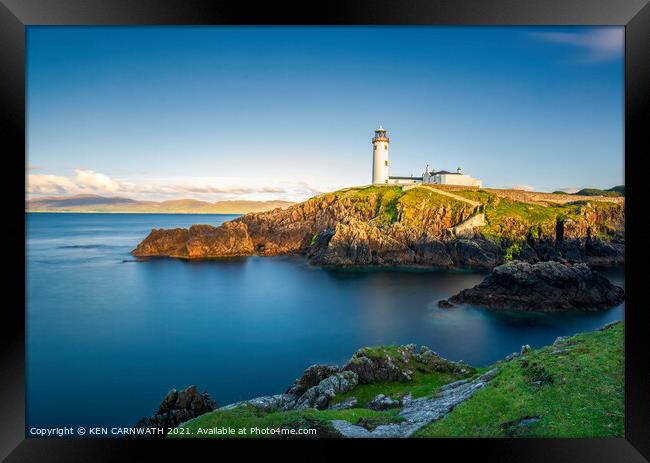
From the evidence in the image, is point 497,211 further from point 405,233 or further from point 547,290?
point 547,290

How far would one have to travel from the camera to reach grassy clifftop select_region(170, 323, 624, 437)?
5.12 m

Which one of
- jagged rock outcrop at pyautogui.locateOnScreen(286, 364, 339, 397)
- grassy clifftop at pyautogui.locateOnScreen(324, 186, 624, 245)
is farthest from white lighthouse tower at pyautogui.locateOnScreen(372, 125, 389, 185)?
jagged rock outcrop at pyautogui.locateOnScreen(286, 364, 339, 397)

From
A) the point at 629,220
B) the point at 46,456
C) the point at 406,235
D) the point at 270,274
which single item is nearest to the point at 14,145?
the point at 46,456

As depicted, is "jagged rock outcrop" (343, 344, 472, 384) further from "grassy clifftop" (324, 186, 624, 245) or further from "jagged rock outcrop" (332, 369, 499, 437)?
"grassy clifftop" (324, 186, 624, 245)

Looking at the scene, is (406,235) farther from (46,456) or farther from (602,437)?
(46,456)

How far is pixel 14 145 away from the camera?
18.0ft

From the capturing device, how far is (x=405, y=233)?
28234 millimetres

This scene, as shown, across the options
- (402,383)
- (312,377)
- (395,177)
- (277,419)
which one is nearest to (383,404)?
(402,383)

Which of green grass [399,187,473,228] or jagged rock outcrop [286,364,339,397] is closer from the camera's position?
jagged rock outcrop [286,364,339,397]

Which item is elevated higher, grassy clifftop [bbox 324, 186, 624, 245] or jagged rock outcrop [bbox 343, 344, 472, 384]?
grassy clifftop [bbox 324, 186, 624, 245]

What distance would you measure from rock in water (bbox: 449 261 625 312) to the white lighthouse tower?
59.5 feet

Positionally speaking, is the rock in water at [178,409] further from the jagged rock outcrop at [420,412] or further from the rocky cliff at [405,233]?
the rocky cliff at [405,233]

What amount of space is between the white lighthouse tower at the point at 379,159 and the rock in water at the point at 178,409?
27544 mm

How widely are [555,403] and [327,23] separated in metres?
7.09
